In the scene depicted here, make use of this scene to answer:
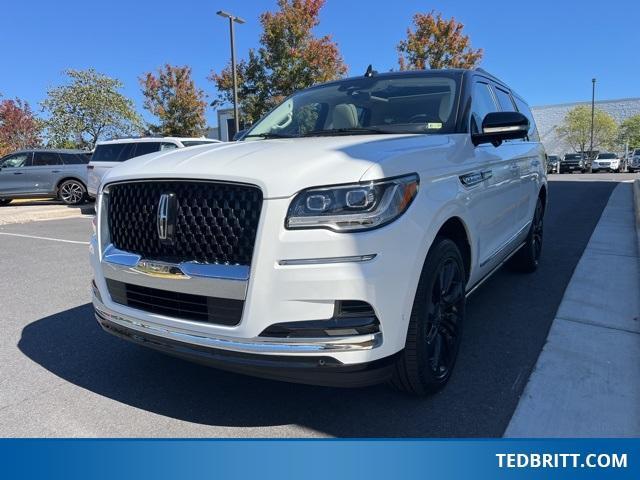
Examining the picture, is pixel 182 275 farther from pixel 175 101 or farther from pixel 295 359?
pixel 175 101

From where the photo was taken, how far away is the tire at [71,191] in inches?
602

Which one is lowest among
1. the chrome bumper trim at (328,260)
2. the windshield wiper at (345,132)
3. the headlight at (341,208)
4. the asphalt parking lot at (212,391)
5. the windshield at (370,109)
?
the asphalt parking lot at (212,391)

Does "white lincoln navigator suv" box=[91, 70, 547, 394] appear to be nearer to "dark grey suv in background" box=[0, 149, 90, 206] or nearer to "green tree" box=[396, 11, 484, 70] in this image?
"dark grey suv in background" box=[0, 149, 90, 206]

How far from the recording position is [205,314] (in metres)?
2.36

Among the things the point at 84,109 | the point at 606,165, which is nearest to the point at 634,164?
the point at 606,165

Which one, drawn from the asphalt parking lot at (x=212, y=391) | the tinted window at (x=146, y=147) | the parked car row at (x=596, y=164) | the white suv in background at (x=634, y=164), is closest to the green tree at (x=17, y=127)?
the tinted window at (x=146, y=147)

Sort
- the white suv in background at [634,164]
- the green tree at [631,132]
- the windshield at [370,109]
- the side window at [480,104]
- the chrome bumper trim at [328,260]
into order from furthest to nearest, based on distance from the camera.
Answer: the green tree at [631,132]
the white suv in background at [634,164]
the side window at [480,104]
the windshield at [370,109]
the chrome bumper trim at [328,260]

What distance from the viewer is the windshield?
10.9 ft

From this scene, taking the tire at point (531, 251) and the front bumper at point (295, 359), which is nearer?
the front bumper at point (295, 359)

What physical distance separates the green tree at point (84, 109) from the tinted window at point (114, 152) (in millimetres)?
16730

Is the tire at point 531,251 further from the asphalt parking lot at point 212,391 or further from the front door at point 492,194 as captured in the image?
the front door at point 492,194

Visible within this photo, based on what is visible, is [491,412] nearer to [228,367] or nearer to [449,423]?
[449,423]

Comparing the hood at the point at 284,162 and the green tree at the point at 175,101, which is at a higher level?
the green tree at the point at 175,101

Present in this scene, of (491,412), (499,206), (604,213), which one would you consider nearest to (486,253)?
(499,206)
